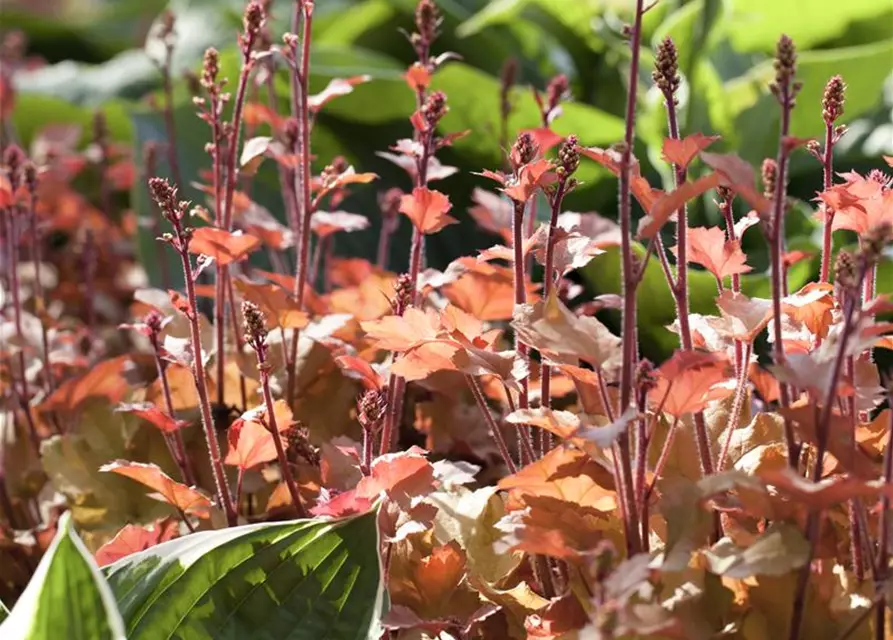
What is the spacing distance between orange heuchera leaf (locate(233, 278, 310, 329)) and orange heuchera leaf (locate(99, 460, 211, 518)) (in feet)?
0.42

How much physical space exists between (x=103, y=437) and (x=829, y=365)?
52cm

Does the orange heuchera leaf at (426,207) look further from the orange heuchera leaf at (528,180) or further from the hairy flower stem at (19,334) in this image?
the hairy flower stem at (19,334)

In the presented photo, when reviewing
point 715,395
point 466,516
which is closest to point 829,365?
point 715,395

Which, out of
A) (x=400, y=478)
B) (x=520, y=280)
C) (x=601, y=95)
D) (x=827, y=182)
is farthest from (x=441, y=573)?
(x=601, y=95)

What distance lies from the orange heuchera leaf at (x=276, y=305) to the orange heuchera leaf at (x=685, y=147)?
266 millimetres

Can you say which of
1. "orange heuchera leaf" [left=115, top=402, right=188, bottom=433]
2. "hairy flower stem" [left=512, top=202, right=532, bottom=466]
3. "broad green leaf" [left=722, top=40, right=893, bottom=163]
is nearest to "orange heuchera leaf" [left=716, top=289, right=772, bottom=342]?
"hairy flower stem" [left=512, top=202, right=532, bottom=466]

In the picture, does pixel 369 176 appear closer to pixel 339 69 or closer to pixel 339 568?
pixel 339 568

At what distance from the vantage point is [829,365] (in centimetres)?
42

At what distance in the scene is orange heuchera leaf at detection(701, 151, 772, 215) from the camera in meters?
0.42

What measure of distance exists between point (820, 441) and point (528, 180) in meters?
0.20

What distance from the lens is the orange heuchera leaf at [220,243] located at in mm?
611

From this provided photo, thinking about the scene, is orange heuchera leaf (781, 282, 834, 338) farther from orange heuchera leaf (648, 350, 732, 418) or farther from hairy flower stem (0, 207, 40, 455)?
hairy flower stem (0, 207, 40, 455)

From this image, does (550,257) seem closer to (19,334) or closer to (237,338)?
(237,338)

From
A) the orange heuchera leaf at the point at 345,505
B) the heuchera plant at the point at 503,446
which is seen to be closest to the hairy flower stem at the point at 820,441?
the heuchera plant at the point at 503,446
